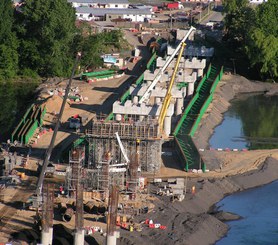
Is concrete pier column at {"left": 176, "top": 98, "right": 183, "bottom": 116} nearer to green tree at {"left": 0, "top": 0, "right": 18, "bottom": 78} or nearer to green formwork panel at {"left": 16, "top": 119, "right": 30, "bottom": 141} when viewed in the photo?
green formwork panel at {"left": 16, "top": 119, "right": 30, "bottom": 141}

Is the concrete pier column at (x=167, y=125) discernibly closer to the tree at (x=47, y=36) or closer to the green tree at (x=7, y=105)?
the green tree at (x=7, y=105)

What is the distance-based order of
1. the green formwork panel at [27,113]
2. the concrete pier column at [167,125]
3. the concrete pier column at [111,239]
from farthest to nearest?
1. the green formwork panel at [27,113]
2. the concrete pier column at [167,125]
3. the concrete pier column at [111,239]

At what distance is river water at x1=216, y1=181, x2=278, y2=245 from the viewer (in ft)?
164

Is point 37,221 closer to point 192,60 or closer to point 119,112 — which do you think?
point 119,112

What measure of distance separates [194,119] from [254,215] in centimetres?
1533

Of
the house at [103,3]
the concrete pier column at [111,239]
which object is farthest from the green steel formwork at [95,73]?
the concrete pier column at [111,239]

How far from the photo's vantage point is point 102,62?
85.0 m

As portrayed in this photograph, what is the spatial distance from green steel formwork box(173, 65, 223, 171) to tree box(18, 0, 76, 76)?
31.8 feet

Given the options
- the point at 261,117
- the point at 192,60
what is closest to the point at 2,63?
the point at 192,60

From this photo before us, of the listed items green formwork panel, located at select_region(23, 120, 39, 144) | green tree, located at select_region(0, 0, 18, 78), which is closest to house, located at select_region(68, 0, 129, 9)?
green tree, located at select_region(0, 0, 18, 78)

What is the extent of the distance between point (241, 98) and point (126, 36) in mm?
17529

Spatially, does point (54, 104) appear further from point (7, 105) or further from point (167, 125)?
point (167, 125)

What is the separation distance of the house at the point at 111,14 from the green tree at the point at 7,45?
21623mm

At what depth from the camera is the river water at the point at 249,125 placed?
6625cm
